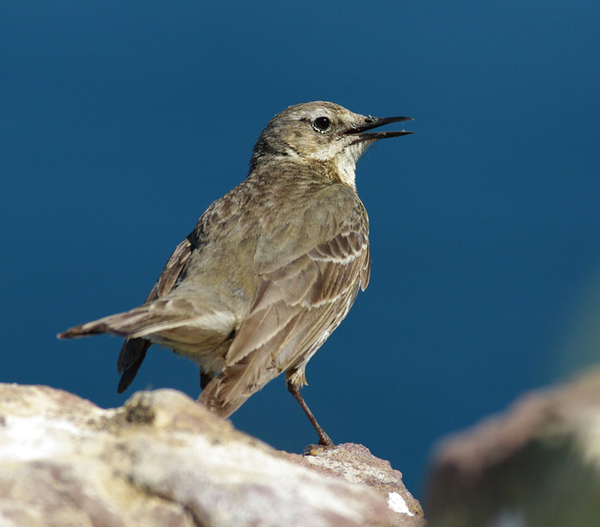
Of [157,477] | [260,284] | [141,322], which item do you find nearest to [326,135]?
[260,284]

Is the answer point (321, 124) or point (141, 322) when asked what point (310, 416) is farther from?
point (321, 124)

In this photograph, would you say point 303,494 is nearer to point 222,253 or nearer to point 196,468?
point 196,468

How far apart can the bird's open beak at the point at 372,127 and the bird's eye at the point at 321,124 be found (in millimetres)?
198

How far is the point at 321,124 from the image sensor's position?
702cm

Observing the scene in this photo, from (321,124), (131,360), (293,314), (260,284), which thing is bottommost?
(293,314)

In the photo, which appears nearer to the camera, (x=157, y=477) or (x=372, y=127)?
(x=157, y=477)

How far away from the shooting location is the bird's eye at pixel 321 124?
23.0 feet

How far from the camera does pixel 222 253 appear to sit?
5.23 metres

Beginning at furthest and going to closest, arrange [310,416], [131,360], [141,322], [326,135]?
[326,135], [310,416], [131,360], [141,322]

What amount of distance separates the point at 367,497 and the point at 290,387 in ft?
11.2

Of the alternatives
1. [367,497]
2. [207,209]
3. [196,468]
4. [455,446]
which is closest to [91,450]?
[196,468]

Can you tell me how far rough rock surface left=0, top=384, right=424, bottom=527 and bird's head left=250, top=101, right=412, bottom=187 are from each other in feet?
15.0

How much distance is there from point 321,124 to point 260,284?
2.63m

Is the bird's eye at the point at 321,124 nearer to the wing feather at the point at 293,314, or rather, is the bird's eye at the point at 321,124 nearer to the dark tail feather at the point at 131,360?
the wing feather at the point at 293,314
